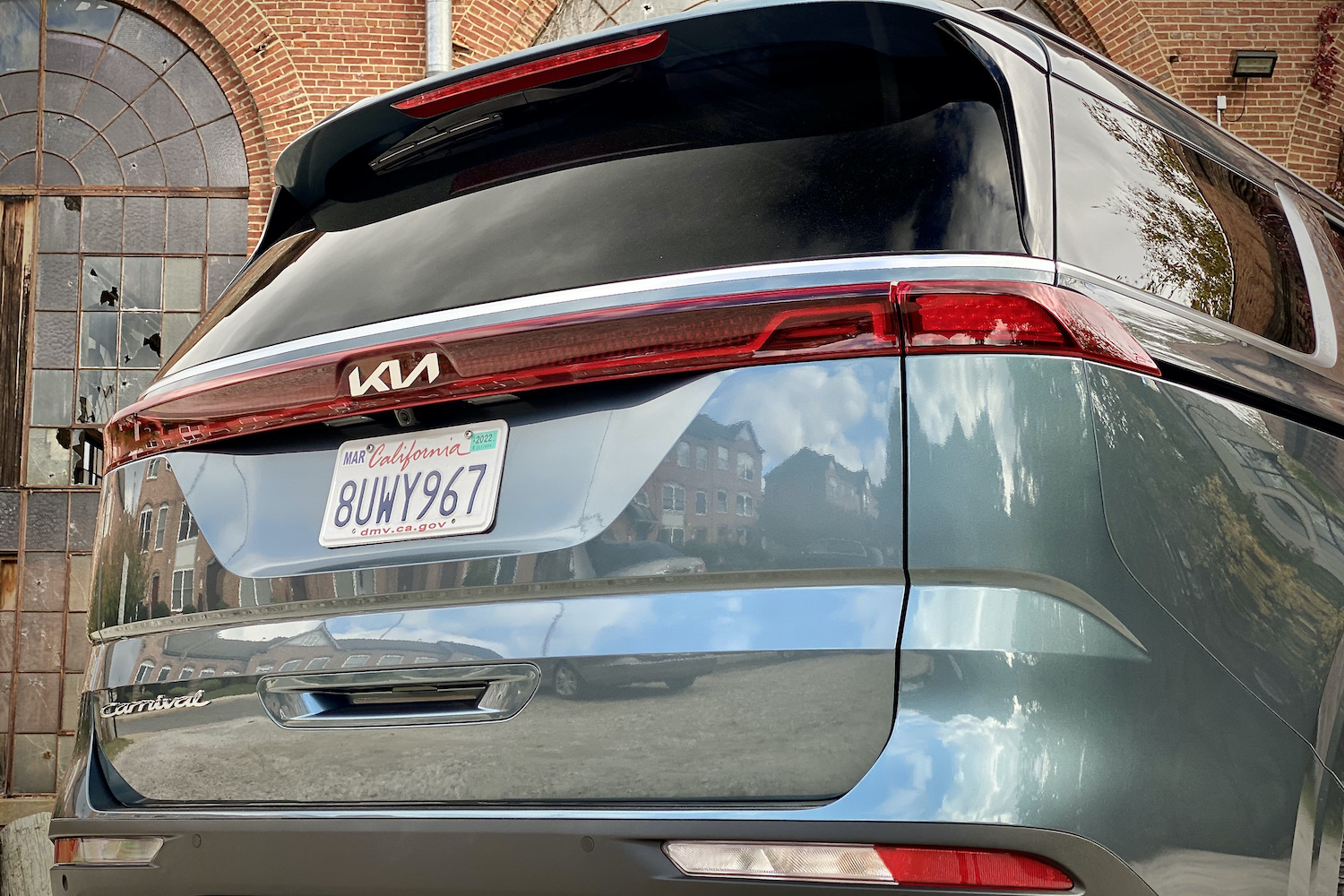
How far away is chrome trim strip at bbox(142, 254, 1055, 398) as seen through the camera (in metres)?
1.43

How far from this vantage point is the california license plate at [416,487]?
1.60 meters

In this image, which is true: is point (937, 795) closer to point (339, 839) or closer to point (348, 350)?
A: point (339, 839)

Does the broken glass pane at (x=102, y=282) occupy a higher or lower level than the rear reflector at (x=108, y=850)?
higher

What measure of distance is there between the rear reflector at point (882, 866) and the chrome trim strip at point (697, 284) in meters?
0.68

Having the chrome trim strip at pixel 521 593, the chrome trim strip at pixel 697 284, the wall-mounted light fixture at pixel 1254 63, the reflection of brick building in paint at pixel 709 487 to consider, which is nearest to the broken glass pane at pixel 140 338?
the chrome trim strip at pixel 521 593

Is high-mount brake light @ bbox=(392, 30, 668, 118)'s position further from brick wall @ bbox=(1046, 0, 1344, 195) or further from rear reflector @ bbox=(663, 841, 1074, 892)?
brick wall @ bbox=(1046, 0, 1344, 195)

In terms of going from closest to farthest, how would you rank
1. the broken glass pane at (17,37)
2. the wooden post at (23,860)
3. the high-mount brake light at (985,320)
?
1. the high-mount brake light at (985,320)
2. the wooden post at (23,860)
3. the broken glass pane at (17,37)

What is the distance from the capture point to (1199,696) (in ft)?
4.76

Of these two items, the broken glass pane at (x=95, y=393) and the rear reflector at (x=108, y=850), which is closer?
the rear reflector at (x=108, y=850)

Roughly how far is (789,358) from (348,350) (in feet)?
2.22

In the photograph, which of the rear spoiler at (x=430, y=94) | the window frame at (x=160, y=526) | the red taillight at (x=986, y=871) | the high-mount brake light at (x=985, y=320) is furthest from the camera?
the window frame at (x=160, y=526)

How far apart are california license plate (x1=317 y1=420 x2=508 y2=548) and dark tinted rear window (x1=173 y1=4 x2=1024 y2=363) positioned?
20 centimetres

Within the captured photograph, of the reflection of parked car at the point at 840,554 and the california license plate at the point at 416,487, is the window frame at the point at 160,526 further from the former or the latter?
the reflection of parked car at the point at 840,554

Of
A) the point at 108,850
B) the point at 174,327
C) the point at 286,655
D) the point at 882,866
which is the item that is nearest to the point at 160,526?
the point at 286,655
